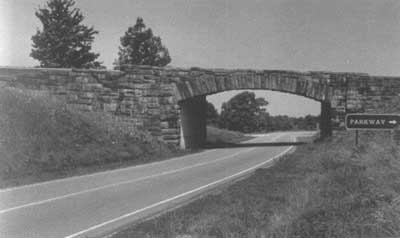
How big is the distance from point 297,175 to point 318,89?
593 inches

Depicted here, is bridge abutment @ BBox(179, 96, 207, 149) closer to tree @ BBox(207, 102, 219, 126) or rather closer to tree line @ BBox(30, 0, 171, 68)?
tree line @ BBox(30, 0, 171, 68)

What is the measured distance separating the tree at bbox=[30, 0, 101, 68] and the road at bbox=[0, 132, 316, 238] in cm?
3259

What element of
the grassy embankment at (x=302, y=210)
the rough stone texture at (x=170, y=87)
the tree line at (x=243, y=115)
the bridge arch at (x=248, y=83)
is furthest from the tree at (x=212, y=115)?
the grassy embankment at (x=302, y=210)

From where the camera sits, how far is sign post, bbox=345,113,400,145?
13.5 meters

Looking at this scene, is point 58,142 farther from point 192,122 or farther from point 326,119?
point 326,119

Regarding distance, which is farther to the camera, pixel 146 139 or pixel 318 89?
pixel 318 89

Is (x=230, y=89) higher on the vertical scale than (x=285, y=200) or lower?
higher

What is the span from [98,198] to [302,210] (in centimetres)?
522

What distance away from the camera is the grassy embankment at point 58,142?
52.5ft

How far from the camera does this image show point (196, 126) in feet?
113

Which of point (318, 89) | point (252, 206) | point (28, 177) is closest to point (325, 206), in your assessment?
point (252, 206)

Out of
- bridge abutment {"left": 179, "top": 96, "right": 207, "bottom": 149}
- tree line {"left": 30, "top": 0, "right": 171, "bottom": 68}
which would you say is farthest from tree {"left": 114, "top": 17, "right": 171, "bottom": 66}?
bridge abutment {"left": 179, "top": 96, "right": 207, "bottom": 149}

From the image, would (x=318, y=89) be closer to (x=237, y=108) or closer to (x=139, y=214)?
(x=139, y=214)

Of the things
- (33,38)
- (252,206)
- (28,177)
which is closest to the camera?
(252,206)
